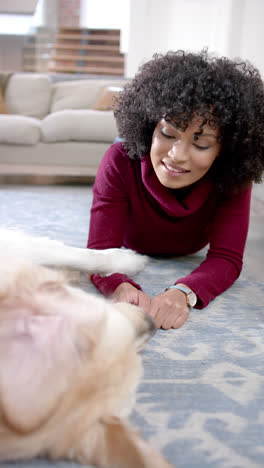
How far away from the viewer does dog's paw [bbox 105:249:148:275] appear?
1348 millimetres

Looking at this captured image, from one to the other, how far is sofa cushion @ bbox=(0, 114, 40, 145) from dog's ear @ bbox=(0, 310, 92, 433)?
3019 millimetres

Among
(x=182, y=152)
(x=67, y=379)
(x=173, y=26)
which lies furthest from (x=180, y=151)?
(x=173, y=26)

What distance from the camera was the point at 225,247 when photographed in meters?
1.46

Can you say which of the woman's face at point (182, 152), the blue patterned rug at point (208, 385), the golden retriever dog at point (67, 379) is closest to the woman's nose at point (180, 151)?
the woman's face at point (182, 152)

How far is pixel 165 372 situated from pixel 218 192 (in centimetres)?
75

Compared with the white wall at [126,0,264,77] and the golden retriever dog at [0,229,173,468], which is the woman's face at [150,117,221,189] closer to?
the golden retriever dog at [0,229,173,468]

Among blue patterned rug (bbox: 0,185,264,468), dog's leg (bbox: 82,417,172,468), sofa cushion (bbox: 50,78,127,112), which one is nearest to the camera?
dog's leg (bbox: 82,417,172,468)

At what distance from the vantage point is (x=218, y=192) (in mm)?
1537

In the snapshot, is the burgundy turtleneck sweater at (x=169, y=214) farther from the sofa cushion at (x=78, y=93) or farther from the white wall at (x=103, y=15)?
the white wall at (x=103, y=15)

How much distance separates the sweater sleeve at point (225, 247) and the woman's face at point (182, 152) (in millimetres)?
185

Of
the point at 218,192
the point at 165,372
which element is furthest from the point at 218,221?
the point at 165,372

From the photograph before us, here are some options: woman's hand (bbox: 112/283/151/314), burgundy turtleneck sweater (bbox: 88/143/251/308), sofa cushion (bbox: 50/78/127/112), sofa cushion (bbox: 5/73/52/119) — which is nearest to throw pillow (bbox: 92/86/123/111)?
sofa cushion (bbox: 50/78/127/112)

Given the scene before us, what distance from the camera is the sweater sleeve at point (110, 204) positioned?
1479mm

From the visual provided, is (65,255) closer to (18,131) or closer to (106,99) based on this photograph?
(18,131)
